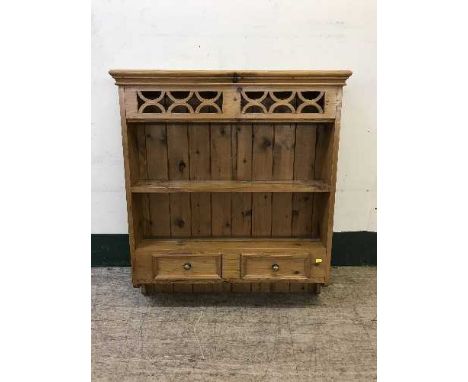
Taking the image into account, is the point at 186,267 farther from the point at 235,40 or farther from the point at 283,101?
the point at 235,40

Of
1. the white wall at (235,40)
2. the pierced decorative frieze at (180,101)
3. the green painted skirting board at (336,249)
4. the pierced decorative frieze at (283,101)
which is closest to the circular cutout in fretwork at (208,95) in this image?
the pierced decorative frieze at (180,101)

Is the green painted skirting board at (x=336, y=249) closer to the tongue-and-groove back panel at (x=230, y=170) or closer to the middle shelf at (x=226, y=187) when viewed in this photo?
the tongue-and-groove back panel at (x=230, y=170)

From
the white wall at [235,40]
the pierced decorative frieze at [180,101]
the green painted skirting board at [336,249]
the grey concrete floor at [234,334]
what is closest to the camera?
the grey concrete floor at [234,334]

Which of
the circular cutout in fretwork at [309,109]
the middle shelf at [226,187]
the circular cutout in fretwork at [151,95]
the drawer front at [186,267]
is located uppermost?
the circular cutout in fretwork at [151,95]

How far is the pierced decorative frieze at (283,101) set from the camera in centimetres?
162

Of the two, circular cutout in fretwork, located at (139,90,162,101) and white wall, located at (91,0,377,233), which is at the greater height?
white wall, located at (91,0,377,233)

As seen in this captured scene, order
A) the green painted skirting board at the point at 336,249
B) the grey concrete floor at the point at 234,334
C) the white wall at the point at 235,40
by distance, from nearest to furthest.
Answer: the grey concrete floor at the point at 234,334 < the white wall at the point at 235,40 < the green painted skirting board at the point at 336,249

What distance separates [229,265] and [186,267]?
0.70 ft

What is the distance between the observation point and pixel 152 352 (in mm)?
1549

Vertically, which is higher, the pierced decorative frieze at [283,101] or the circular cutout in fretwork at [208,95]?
the circular cutout in fretwork at [208,95]

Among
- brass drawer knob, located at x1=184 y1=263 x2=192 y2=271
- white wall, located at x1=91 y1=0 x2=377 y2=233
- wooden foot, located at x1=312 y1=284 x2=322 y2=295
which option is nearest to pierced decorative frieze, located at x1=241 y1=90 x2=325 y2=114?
white wall, located at x1=91 y1=0 x2=377 y2=233

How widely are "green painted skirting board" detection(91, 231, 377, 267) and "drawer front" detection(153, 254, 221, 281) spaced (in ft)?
1.55

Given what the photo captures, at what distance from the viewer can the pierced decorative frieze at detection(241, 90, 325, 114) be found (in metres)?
1.62

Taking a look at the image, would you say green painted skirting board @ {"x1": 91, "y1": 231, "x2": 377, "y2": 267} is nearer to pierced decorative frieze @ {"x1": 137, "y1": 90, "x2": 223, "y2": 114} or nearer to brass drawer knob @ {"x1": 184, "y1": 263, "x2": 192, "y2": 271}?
Answer: brass drawer knob @ {"x1": 184, "y1": 263, "x2": 192, "y2": 271}
